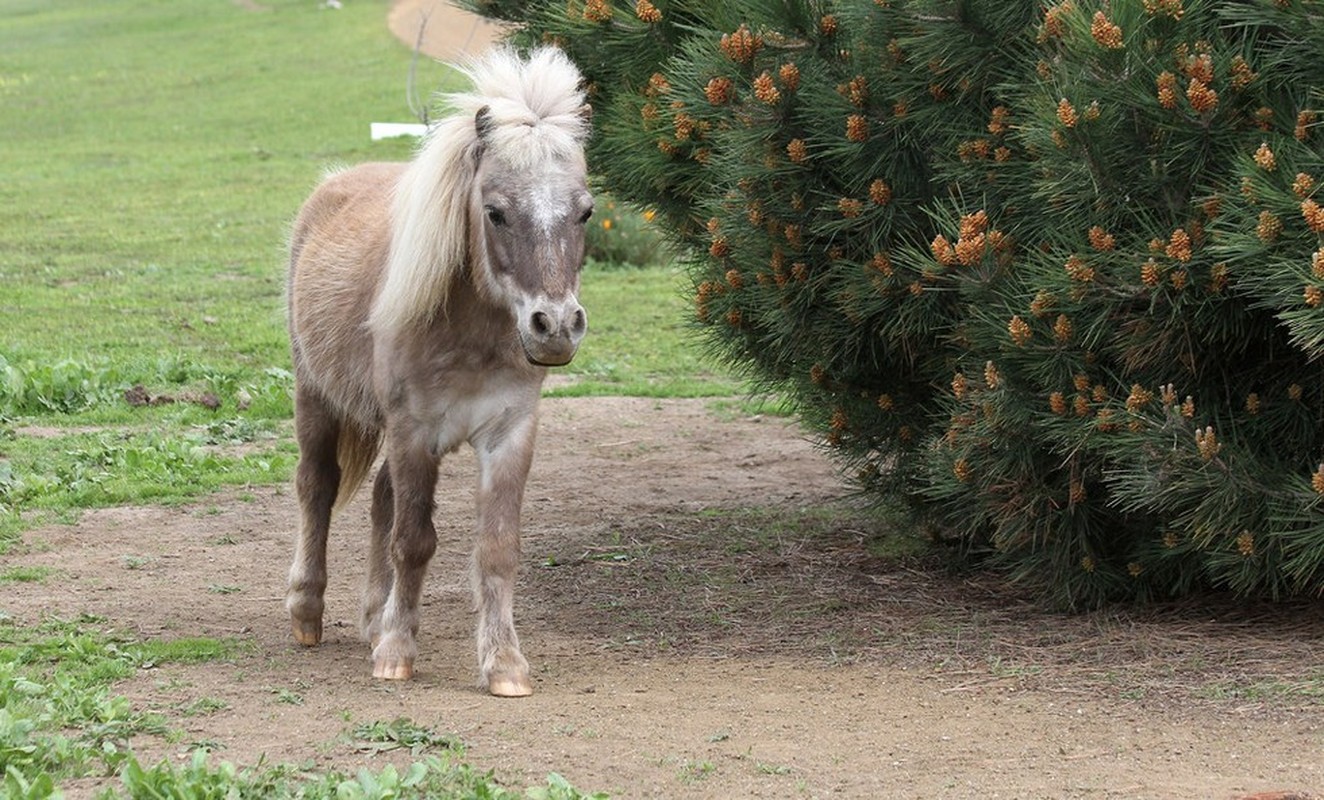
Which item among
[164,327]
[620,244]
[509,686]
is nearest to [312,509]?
[509,686]

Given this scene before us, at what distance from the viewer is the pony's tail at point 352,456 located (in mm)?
6613

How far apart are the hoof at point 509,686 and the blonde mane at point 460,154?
120 cm

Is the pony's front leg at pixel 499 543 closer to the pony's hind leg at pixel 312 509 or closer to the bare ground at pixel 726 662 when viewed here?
the bare ground at pixel 726 662

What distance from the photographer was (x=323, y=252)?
261 inches

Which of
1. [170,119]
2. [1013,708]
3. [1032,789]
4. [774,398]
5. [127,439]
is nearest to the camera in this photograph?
[1032,789]

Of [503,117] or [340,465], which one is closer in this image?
[503,117]

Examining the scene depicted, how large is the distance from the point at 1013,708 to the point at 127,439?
553 cm

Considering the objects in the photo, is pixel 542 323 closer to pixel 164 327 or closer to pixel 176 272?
pixel 164 327

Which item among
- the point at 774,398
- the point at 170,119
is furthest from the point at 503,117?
the point at 170,119

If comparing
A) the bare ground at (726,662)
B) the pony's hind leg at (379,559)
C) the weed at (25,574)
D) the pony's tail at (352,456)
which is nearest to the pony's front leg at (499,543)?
the bare ground at (726,662)

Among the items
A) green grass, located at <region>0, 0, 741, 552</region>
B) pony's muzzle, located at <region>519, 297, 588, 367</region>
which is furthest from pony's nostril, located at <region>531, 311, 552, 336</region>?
green grass, located at <region>0, 0, 741, 552</region>

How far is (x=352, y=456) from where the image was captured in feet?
22.0

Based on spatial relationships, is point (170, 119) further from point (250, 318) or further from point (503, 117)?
point (503, 117)

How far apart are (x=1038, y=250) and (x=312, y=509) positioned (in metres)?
2.86
